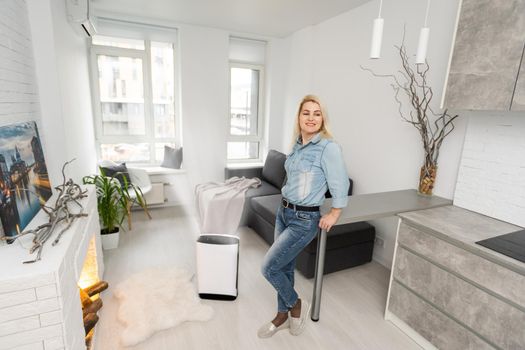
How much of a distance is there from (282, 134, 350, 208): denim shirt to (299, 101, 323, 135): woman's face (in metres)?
0.06

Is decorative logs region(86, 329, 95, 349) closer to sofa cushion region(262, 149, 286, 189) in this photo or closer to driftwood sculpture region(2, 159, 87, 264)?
driftwood sculpture region(2, 159, 87, 264)

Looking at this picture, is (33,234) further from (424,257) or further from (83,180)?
(424,257)

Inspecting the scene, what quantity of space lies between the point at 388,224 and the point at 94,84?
4155 mm

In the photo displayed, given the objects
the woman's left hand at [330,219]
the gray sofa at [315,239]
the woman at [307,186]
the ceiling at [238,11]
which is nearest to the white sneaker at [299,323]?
the woman at [307,186]

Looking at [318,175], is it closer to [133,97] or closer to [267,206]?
[267,206]

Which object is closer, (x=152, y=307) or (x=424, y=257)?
(x=424, y=257)

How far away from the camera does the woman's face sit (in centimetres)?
176

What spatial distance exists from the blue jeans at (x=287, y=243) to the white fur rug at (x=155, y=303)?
2.12 ft

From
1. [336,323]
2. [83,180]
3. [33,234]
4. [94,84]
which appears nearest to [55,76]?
[83,180]

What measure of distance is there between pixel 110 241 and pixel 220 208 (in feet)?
4.00

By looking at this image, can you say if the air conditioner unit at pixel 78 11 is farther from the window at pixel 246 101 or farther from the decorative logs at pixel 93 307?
the decorative logs at pixel 93 307

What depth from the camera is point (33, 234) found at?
5.03 ft

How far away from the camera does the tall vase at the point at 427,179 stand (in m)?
2.38

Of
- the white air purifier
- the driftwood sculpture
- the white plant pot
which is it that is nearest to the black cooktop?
the white air purifier
